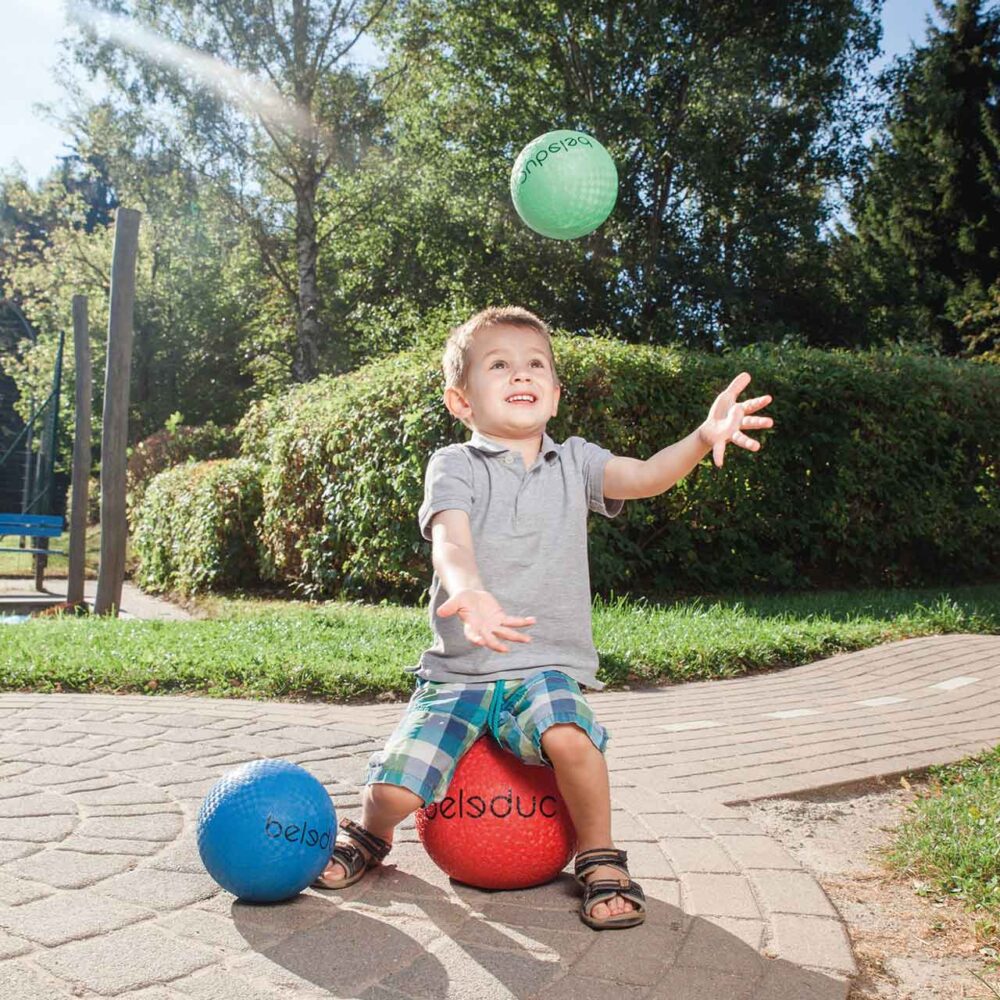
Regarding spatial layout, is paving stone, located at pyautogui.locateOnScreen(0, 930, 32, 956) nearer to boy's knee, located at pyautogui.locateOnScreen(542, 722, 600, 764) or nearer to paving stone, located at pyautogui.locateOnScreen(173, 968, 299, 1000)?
paving stone, located at pyautogui.locateOnScreen(173, 968, 299, 1000)

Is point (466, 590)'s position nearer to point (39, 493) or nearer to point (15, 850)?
point (15, 850)

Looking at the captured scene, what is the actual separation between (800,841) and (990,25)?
3369cm

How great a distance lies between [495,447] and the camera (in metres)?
3.16

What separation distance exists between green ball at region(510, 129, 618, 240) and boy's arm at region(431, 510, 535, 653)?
73.9 inches

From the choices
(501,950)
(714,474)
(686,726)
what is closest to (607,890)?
(501,950)

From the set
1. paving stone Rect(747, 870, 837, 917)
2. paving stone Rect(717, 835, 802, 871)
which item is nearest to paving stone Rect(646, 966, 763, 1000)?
paving stone Rect(747, 870, 837, 917)

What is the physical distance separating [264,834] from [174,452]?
18761mm

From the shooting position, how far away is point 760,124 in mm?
22219

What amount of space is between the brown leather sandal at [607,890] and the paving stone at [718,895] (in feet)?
0.49

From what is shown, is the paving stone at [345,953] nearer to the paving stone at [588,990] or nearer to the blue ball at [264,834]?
the blue ball at [264,834]

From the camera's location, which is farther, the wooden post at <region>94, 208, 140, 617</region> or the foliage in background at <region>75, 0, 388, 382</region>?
the foliage in background at <region>75, 0, 388, 382</region>

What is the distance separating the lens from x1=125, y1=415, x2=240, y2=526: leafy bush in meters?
20.5

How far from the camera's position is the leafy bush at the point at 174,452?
2048 centimetres

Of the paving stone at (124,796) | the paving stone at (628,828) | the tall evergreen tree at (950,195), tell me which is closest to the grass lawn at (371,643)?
the paving stone at (124,796)
